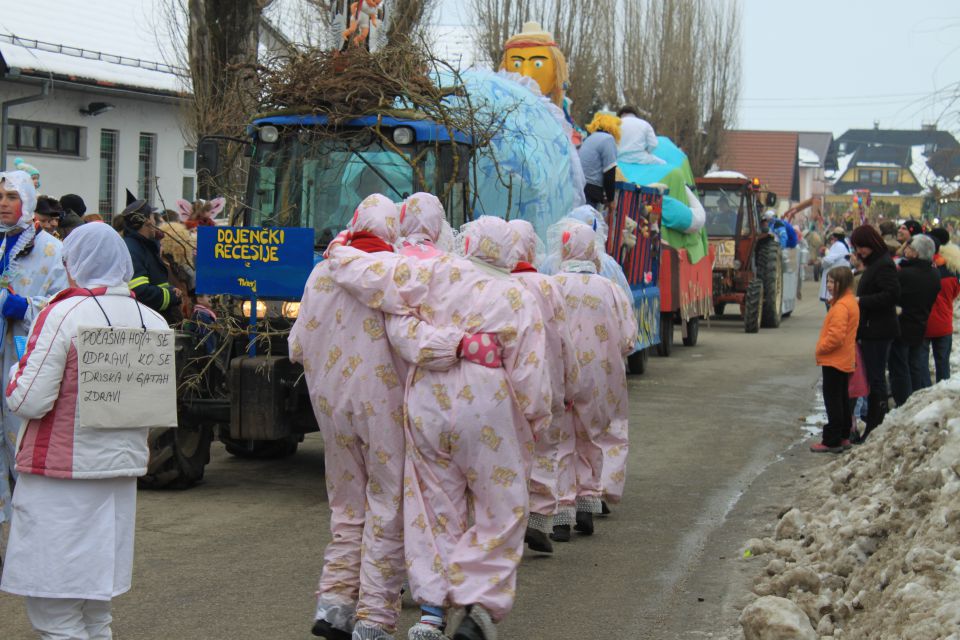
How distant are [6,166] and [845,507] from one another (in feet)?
50.7

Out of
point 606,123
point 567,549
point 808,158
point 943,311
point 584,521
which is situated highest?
point 808,158

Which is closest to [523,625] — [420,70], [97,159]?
[420,70]

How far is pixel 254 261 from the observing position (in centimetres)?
857

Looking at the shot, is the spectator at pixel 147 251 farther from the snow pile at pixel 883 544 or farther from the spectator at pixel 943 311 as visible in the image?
the spectator at pixel 943 311

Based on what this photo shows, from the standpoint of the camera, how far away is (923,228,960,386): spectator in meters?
12.8

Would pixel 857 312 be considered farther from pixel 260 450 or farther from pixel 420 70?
pixel 260 450

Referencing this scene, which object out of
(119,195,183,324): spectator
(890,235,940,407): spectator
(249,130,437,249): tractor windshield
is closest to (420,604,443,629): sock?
(249,130,437,249): tractor windshield

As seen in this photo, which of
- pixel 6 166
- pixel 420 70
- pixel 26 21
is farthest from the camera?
pixel 26 21

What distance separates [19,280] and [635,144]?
471 inches

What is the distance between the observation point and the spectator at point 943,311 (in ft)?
42.0

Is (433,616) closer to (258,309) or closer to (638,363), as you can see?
(258,309)

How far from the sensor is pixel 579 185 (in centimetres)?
1173

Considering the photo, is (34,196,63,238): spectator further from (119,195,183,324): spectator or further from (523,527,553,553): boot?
(523,527,553,553): boot

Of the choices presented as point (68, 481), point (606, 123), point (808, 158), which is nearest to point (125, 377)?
point (68, 481)
